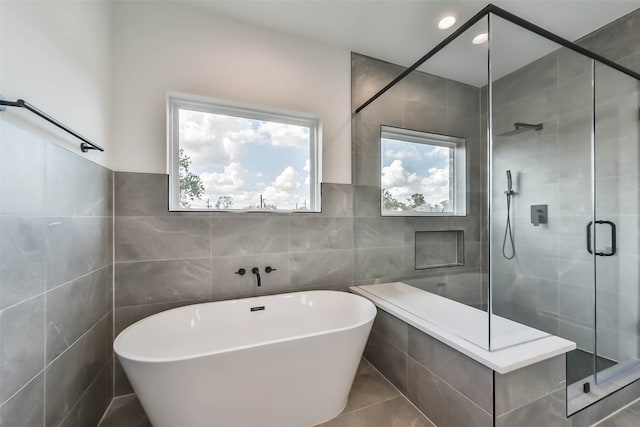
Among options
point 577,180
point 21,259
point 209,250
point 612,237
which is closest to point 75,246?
point 21,259

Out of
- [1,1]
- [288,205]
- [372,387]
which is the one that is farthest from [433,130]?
[1,1]

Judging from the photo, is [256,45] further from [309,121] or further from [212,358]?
[212,358]

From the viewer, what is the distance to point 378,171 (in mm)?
2297

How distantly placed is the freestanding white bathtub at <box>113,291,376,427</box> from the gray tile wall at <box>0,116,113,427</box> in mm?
239

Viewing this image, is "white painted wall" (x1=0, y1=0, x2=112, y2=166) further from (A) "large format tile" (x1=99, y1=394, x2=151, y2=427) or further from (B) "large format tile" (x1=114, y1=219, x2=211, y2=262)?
(A) "large format tile" (x1=99, y1=394, x2=151, y2=427)

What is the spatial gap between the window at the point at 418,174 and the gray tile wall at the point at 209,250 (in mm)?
420

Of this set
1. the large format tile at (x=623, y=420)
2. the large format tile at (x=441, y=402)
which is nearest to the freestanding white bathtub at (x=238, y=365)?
the large format tile at (x=441, y=402)

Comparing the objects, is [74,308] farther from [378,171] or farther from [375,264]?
[378,171]

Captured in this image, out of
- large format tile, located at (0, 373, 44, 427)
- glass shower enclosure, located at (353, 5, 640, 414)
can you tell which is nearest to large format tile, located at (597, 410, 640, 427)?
glass shower enclosure, located at (353, 5, 640, 414)

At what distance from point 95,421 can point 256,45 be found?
8.95ft

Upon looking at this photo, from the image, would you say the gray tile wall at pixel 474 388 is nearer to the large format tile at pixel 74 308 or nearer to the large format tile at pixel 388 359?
the large format tile at pixel 388 359

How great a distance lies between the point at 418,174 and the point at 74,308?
249cm

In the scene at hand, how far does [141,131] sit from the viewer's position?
1.70 m

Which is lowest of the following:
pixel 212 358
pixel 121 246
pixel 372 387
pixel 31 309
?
pixel 372 387
